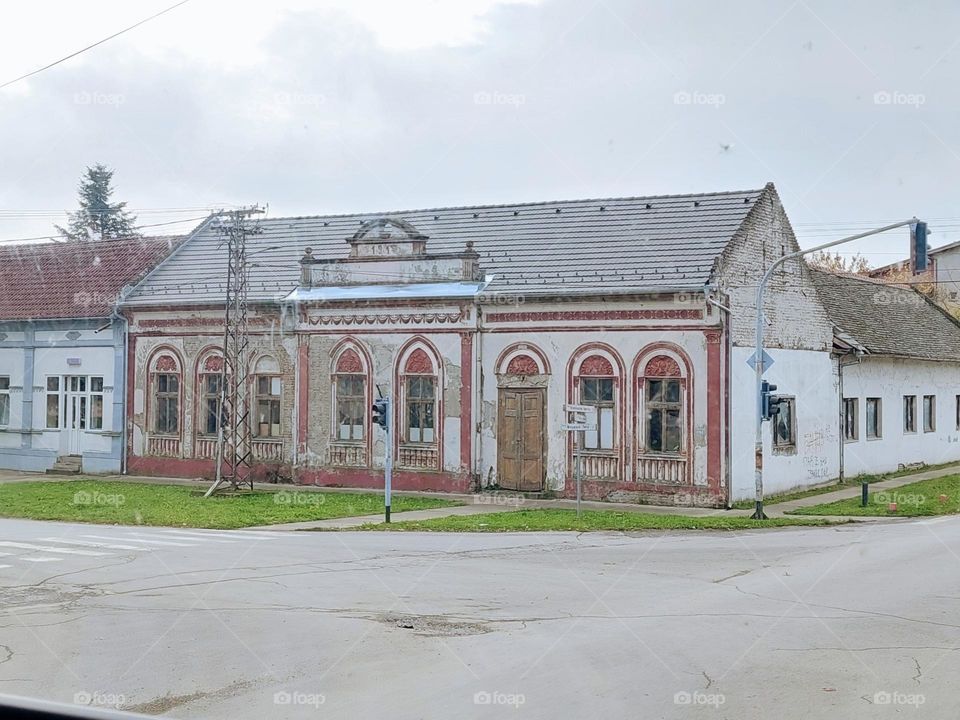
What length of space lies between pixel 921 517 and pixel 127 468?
869 inches

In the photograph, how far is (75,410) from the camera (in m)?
34.8

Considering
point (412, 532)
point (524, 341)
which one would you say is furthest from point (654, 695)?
point (524, 341)

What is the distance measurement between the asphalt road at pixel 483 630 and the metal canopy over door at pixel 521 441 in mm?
9626

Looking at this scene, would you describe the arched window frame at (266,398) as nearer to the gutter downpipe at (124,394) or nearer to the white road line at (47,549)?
the gutter downpipe at (124,394)

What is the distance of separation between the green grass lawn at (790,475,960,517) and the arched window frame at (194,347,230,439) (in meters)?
16.5

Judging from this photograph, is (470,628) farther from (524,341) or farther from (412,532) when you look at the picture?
(524,341)

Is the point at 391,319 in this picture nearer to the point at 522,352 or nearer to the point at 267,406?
the point at 522,352

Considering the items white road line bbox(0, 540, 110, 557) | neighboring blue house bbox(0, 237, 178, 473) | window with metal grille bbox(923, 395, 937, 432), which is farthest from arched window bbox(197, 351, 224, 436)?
window with metal grille bbox(923, 395, 937, 432)

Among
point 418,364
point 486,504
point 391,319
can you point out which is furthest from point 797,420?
point 391,319

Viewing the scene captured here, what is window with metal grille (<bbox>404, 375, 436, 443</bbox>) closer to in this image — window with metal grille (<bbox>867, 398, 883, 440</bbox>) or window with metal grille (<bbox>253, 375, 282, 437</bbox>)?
window with metal grille (<bbox>253, 375, 282, 437</bbox>)

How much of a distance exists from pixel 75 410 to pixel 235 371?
30.6 ft

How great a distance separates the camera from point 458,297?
94.1 feet

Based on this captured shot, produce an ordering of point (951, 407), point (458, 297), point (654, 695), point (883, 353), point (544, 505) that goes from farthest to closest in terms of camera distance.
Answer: point (951, 407), point (883, 353), point (458, 297), point (544, 505), point (654, 695)

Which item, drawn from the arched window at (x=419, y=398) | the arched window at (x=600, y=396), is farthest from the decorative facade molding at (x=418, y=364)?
the arched window at (x=600, y=396)
